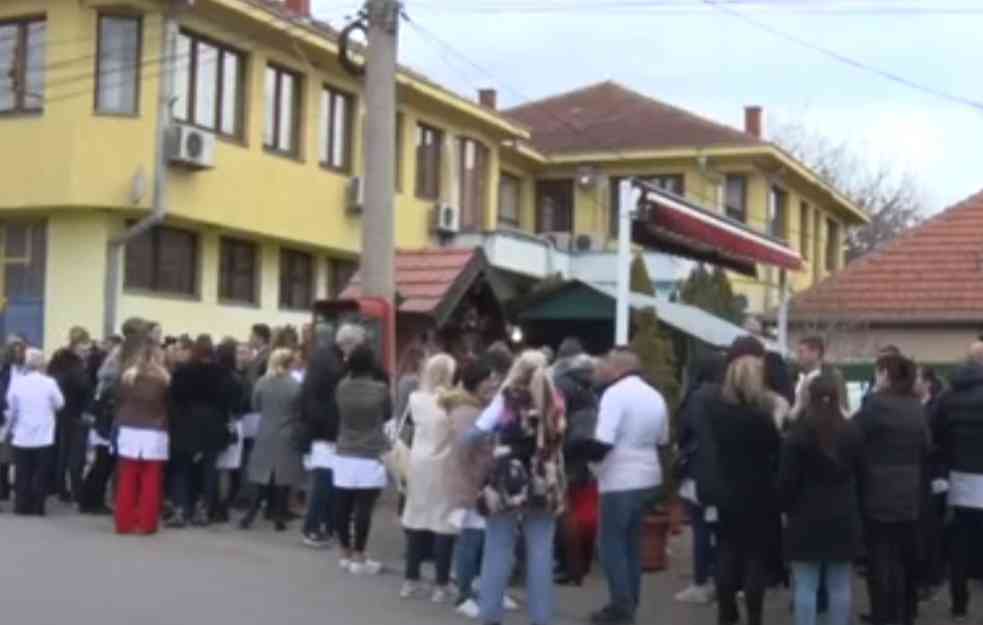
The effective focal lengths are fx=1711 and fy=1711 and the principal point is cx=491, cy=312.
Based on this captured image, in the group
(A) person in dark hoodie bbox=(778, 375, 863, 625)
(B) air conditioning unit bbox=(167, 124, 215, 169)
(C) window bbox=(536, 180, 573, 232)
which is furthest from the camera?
(C) window bbox=(536, 180, 573, 232)

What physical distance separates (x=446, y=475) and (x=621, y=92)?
40.2 metres

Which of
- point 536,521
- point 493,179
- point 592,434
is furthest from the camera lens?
point 493,179

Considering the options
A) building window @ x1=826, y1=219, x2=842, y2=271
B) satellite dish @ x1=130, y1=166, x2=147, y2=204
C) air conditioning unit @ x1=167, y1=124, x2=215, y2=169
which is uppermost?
building window @ x1=826, y1=219, x2=842, y2=271

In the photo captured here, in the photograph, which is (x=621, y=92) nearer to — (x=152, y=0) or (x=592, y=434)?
(x=152, y=0)

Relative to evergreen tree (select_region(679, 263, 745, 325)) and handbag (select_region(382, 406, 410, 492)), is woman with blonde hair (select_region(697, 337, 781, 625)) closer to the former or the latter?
handbag (select_region(382, 406, 410, 492))

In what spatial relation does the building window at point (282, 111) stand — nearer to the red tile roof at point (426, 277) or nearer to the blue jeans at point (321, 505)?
the red tile roof at point (426, 277)

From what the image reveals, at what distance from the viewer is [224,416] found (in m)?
16.1

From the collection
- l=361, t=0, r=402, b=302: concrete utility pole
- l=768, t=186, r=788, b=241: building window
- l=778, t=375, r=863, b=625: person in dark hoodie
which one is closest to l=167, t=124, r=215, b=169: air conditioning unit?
l=361, t=0, r=402, b=302: concrete utility pole

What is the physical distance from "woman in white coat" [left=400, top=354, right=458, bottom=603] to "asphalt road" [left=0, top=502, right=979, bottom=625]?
1.71 ft

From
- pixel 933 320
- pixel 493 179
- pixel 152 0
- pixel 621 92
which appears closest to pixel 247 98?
pixel 152 0

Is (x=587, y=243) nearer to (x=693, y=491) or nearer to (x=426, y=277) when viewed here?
(x=426, y=277)

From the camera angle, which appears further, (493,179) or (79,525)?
(493,179)

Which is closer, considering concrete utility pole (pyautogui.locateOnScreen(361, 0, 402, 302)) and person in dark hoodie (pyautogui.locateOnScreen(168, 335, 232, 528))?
person in dark hoodie (pyautogui.locateOnScreen(168, 335, 232, 528))

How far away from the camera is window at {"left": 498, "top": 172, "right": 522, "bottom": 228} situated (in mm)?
43131
